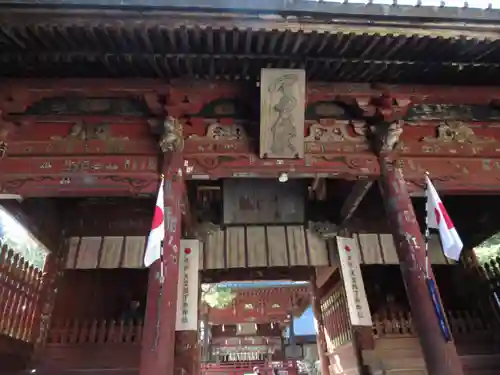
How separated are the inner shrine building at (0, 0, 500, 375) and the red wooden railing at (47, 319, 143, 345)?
0.11 feet

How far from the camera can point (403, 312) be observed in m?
8.16

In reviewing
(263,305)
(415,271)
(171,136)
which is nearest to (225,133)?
(171,136)

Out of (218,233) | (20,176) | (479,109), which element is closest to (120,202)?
(218,233)

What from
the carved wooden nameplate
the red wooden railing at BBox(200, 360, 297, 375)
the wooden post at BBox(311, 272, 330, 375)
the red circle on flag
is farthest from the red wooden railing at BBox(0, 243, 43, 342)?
the red wooden railing at BBox(200, 360, 297, 375)

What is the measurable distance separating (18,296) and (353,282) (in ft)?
19.2

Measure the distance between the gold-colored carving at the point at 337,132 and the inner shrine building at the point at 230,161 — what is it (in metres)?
0.03

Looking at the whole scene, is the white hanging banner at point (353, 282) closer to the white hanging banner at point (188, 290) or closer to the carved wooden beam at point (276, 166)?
the carved wooden beam at point (276, 166)

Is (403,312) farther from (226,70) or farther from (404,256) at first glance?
(226,70)

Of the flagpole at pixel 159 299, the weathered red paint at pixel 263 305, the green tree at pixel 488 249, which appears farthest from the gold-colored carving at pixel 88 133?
the weathered red paint at pixel 263 305

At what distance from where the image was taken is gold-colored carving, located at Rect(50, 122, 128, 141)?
544cm

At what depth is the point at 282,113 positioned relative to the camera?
529 centimetres

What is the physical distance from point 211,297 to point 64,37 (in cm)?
1013

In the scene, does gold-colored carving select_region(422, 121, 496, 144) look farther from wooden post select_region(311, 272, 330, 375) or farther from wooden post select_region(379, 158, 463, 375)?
wooden post select_region(311, 272, 330, 375)

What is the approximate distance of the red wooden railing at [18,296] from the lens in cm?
584
